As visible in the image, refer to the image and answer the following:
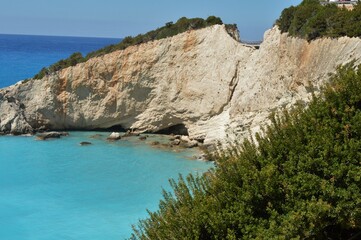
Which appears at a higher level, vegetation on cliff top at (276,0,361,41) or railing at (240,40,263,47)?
railing at (240,40,263,47)

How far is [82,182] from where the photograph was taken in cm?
2709

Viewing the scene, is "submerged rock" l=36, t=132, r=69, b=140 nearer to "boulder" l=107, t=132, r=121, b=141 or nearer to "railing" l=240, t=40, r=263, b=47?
"boulder" l=107, t=132, r=121, b=141

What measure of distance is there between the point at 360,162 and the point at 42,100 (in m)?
33.0

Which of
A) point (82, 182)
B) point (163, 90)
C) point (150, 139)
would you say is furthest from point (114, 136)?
point (82, 182)

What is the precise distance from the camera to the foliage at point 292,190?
10586 mm

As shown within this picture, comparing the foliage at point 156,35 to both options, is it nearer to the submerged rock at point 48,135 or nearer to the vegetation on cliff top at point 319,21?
the submerged rock at point 48,135

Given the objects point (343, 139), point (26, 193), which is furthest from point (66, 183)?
point (343, 139)

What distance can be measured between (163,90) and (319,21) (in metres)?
15.2

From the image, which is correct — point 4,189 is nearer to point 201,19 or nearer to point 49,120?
point 49,120

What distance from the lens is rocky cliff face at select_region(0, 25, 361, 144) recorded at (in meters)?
31.7

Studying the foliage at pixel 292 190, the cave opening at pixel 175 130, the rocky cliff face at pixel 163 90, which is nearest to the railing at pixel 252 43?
the rocky cliff face at pixel 163 90

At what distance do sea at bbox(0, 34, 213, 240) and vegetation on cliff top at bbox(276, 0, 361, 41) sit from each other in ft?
33.1

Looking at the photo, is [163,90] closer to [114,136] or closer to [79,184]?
[114,136]

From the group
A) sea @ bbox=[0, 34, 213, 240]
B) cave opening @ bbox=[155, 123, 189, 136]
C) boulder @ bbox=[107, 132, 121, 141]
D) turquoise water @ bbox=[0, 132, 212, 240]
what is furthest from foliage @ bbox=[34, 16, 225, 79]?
cave opening @ bbox=[155, 123, 189, 136]
